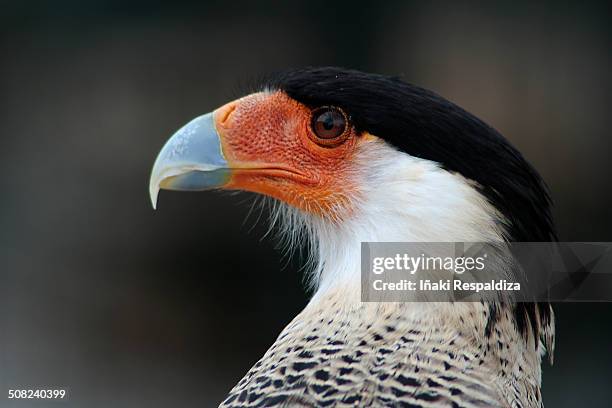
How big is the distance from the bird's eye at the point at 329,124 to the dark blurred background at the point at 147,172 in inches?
115

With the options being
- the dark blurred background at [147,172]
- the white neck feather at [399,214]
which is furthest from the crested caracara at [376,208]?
the dark blurred background at [147,172]

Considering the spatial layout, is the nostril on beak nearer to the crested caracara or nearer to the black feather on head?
the crested caracara

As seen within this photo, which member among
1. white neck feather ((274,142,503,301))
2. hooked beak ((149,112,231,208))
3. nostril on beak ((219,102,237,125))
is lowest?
white neck feather ((274,142,503,301))

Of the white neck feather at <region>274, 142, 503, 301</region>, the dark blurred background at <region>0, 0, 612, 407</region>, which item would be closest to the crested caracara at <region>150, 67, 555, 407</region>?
the white neck feather at <region>274, 142, 503, 301</region>

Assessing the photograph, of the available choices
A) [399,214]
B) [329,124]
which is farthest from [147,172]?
[399,214]

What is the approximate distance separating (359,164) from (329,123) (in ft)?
0.46

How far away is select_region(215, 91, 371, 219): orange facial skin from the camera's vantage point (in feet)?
7.95

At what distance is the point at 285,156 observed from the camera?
2.46 m

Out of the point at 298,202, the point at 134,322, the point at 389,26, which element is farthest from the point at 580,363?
the point at 298,202

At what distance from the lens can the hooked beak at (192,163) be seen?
7.71 ft

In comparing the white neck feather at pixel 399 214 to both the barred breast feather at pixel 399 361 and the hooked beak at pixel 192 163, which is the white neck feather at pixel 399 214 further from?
the hooked beak at pixel 192 163

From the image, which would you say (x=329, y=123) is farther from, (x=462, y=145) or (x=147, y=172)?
(x=147, y=172)

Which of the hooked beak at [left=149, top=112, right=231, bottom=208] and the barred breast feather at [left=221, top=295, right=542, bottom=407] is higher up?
the hooked beak at [left=149, top=112, right=231, bottom=208]

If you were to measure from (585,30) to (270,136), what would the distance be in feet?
10.9
